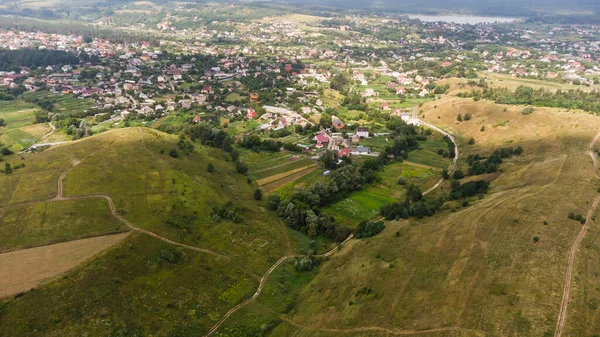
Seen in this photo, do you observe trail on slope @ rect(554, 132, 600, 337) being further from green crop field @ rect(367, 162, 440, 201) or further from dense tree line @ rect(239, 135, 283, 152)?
dense tree line @ rect(239, 135, 283, 152)

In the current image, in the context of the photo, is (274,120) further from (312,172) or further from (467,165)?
(467,165)

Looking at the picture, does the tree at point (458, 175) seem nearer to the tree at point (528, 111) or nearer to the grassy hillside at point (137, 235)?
the grassy hillside at point (137, 235)

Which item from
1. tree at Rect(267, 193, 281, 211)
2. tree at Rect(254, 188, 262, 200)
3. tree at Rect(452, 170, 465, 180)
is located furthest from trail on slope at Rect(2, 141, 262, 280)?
tree at Rect(452, 170, 465, 180)

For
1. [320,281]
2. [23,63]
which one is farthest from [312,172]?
[23,63]

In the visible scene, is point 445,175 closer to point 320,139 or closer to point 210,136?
point 320,139

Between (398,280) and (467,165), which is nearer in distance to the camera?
(398,280)
